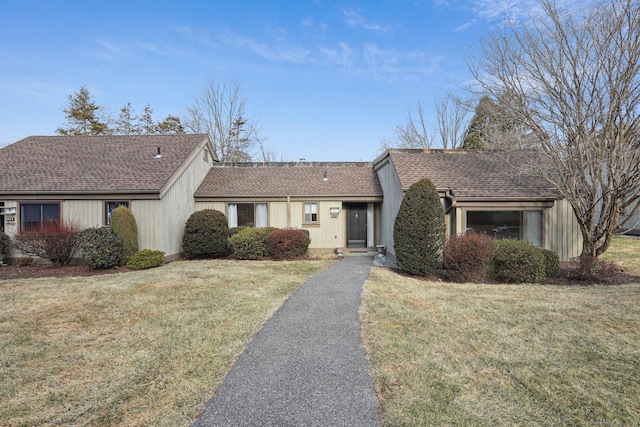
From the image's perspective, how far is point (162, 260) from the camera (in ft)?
37.2

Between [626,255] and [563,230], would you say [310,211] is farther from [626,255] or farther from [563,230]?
[626,255]

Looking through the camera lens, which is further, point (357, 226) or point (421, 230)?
point (357, 226)

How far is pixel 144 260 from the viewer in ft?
35.4

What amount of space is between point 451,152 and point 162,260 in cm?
1221

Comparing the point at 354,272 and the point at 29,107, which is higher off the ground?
the point at 29,107

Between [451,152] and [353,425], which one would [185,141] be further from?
[353,425]

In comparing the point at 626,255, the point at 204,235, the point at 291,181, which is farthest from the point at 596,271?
the point at 204,235

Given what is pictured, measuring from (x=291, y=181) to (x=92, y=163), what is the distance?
8.27m

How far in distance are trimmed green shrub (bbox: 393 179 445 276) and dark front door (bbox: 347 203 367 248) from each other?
5578 millimetres

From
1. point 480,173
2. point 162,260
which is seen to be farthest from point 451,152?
point 162,260

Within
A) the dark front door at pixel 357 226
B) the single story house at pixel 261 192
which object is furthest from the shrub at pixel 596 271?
the dark front door at pixel 357 226

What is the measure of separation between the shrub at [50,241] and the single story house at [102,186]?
0.88 metres

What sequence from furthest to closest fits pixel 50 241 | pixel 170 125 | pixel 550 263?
pixel 170 125, pixel 50 241, pixel 550 263

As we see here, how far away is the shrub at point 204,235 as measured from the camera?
1249cm
